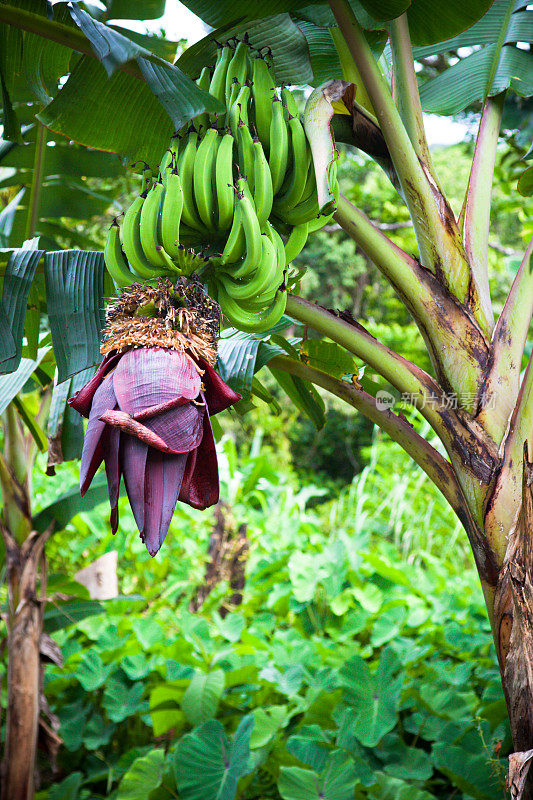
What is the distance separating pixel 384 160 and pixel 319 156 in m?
0.34

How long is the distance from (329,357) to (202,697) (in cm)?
111

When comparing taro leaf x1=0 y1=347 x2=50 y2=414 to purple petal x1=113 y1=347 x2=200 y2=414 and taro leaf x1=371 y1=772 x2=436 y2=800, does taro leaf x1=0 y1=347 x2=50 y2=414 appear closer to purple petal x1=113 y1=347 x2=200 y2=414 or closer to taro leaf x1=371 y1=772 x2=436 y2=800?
purple petal x1=113 y1=347 x2=200 y2=414

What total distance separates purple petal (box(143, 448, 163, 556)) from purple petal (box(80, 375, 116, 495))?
0.18 ft

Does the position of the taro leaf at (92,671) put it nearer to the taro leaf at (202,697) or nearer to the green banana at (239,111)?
the taro leaf at (202,697)

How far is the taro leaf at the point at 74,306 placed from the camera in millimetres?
905

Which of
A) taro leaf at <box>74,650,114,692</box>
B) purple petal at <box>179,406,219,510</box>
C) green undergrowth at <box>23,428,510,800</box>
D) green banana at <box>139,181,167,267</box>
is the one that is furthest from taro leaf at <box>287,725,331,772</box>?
green banana at <box>139,181,167,267</box>

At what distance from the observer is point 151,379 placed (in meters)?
0.59

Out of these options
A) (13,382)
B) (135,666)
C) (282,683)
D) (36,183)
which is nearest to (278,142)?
(13,382)

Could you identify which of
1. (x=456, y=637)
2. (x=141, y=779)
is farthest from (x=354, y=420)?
(x=141, y=779)

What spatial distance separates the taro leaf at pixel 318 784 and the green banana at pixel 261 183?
1246 mm

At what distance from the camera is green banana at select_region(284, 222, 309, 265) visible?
0.85 metres

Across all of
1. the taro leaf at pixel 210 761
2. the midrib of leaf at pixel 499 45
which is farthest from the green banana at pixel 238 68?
the taro leaf at pixel 210 761

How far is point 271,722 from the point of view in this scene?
5.47 feet

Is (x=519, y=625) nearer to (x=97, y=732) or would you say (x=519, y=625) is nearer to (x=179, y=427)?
(x=179, y=427)
